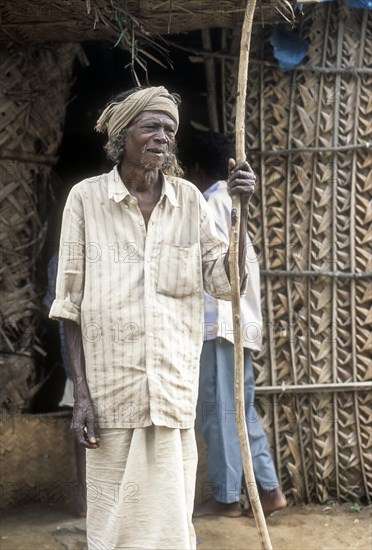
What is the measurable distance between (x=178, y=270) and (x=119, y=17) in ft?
4.74

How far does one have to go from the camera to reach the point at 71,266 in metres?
3.36

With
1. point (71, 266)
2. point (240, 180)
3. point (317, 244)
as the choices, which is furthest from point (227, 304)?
point (240, 180)

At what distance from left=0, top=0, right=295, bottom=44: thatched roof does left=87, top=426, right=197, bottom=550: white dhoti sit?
179 cm

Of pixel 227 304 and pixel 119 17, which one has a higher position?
pixel 119 17

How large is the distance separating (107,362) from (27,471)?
2.09 meters

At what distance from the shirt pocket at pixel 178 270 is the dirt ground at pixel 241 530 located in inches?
70.7

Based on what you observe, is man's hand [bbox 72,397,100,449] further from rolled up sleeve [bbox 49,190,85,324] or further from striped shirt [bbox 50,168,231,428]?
rolled up sleeve [bbox 49,190,85,324]

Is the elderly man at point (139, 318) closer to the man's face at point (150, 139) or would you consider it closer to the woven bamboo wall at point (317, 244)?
the man's face at point (150, 139)

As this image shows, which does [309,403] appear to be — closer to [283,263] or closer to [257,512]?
[283,263]

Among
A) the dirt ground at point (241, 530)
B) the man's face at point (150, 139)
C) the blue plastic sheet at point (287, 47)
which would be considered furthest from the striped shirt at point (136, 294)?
the blue plastic sheet at point (287, 47)

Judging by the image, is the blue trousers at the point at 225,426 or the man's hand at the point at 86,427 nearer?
the man's hand at the point at 86,427

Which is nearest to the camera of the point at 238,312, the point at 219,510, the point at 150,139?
the point at 238,312

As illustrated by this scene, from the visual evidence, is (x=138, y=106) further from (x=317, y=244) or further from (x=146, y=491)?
(x=317, y=244)

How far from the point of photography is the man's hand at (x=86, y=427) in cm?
326
